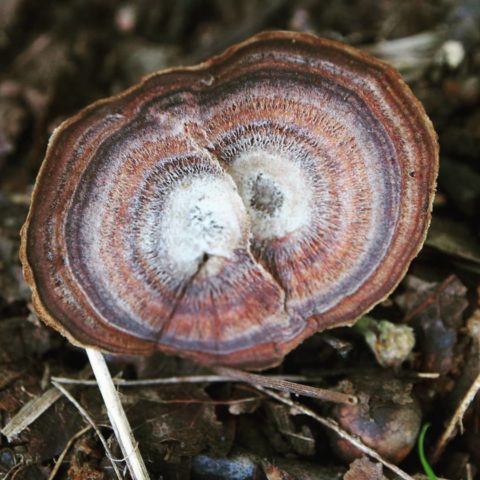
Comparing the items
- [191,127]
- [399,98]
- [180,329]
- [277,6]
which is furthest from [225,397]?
[277,6]

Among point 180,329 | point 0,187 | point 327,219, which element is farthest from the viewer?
point 0,187

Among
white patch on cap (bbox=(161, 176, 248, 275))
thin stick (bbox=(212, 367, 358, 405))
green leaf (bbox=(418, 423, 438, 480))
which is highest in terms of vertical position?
white patch on cap (bbox=(161, 176, 248, 275))

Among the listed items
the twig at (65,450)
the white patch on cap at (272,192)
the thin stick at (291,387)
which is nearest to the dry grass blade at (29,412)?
the twig at (65,450)

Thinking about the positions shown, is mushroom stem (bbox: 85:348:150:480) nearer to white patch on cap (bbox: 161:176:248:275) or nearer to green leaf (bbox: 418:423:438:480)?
white patch on cap (bbox: 161:176:248:275)

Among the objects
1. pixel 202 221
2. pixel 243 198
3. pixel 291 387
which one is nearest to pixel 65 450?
pixel 291 387

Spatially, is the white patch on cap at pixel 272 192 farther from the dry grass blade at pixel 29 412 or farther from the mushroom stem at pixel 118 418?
the dry grass blade at pixel 29 412

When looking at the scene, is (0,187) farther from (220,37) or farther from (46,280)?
Result: (220,37)

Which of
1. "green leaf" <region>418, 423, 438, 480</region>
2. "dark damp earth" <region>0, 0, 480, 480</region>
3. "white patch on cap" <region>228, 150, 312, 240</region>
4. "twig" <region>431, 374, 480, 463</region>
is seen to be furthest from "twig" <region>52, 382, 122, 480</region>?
"twig" <region>431, 374, 480, 463</region>

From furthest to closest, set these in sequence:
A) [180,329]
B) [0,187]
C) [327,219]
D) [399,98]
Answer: [0,187] → [180,329] → [327,219] → [399,98]
